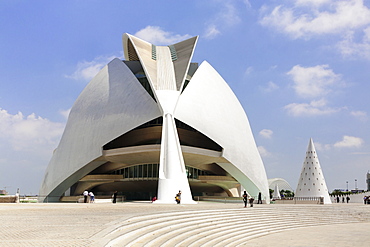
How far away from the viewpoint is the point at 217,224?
→ 50.1ft

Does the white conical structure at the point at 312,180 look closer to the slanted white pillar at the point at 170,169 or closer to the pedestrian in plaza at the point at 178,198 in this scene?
the slanted white pillar at the point at 170,169

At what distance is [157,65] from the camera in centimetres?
3653

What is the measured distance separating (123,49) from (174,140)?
19.2 m

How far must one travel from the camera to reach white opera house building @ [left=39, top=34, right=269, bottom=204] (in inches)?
1257

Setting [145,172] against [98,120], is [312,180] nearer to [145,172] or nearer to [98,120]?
[145,172]

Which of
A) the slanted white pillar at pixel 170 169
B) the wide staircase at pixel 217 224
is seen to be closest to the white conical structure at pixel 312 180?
the wide staircase at pixel 217 224

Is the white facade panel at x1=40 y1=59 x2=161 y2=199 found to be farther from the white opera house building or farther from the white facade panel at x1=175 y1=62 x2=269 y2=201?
the white facade panel at x1=175 y1=62 x2=269 y2=201

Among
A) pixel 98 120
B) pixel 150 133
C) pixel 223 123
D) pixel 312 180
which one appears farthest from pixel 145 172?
pixel 312 180

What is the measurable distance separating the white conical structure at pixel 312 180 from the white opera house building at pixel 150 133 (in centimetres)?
353

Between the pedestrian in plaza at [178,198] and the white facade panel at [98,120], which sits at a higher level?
the white facade panel at [98,120]

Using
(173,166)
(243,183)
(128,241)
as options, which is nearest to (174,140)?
(173,166)

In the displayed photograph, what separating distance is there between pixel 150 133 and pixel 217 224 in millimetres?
20930

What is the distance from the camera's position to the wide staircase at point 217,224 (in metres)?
9.95

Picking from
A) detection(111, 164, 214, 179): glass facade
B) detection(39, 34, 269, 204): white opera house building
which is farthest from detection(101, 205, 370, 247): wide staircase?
detection(111, 164, 214, 179): glass facade
